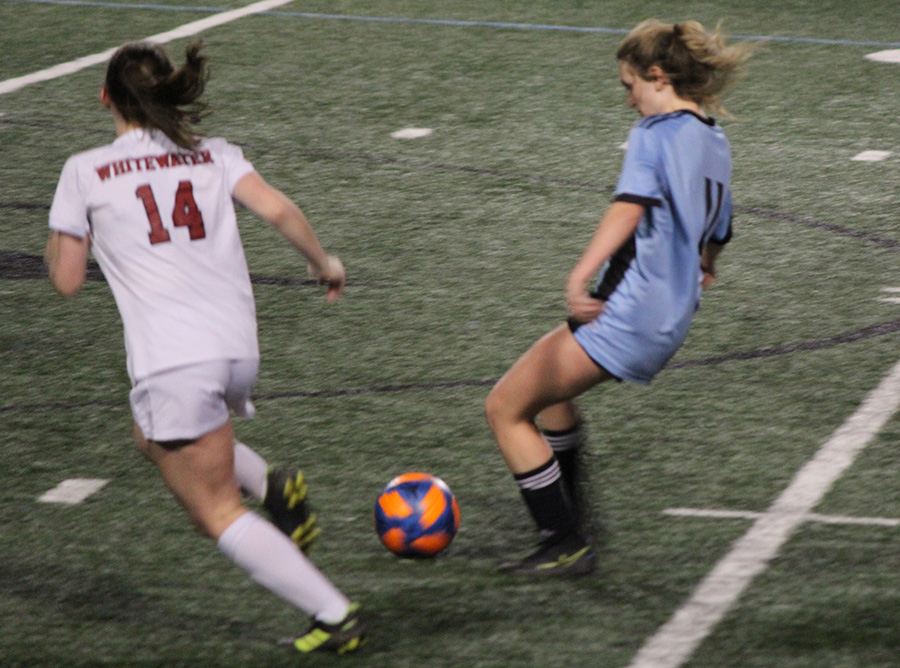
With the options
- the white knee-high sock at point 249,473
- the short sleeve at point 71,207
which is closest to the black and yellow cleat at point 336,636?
the white knee-high sock at point 249,473

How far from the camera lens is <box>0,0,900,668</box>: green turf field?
4.43m

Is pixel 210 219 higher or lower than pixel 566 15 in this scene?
higher

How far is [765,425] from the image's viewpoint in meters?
5.74

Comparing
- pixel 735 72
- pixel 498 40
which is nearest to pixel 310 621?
pixel 735 72

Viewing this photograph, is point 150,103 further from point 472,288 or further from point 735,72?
point 472,288

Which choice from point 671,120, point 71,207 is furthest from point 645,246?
point 71,207

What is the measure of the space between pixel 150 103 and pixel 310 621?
1.52 meters

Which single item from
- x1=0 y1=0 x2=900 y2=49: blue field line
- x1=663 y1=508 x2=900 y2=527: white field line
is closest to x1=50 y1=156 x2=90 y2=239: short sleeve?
x1=663 y1=508 x2=900 y2=527: white field line

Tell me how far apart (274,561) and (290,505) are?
0.50 m

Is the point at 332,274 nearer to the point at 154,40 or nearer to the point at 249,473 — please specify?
the point at 249,473

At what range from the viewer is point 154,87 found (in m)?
3.96

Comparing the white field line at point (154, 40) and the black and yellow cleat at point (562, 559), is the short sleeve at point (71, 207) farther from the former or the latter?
the white field line at point (154, 40)

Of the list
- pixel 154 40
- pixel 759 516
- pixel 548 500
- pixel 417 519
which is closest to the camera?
pixel 548 500

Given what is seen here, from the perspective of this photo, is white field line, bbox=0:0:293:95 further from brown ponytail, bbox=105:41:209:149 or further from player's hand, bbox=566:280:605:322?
player's hand, bbox=566:280:605:322
